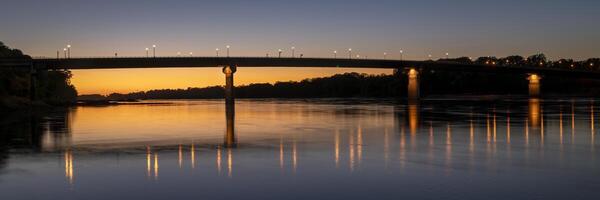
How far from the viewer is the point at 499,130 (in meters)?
36.8

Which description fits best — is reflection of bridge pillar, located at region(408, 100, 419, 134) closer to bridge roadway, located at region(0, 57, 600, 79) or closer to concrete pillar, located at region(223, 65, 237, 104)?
concrete pillar, located at region(223, 65, 237, 104)

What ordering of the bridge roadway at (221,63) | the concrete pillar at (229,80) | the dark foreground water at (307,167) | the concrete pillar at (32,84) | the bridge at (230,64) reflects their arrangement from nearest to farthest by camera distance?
the dark foreground water at (307,167) → the concrete pillar at (32,84) → the bridge at (230,64) → the bridge roadway at (221,63) → the concrete pillar at (229,80)

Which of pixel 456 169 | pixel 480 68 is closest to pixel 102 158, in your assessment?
pixel 456 169

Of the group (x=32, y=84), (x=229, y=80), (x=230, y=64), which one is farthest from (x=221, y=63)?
(x=32, y=84)

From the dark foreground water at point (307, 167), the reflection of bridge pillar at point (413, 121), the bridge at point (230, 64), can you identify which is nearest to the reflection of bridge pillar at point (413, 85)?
the bridge at point (230, 64)

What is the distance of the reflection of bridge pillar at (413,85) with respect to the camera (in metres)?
175

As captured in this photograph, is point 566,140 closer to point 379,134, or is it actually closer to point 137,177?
point 379,134

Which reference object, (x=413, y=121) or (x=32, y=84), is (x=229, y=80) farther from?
(x=413, y=121)

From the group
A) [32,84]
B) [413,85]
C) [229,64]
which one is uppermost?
[229,64]

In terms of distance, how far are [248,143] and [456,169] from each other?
12661 mm

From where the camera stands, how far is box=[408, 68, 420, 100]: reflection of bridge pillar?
175 metres

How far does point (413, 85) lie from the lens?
18062cm

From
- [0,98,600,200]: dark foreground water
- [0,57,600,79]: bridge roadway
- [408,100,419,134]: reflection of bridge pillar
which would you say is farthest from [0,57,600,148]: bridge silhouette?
[0,98,600,200]: dark foreground water

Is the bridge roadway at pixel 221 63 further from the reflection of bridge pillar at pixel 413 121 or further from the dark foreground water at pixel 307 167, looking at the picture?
the dark foreground water at pixel 307 167
